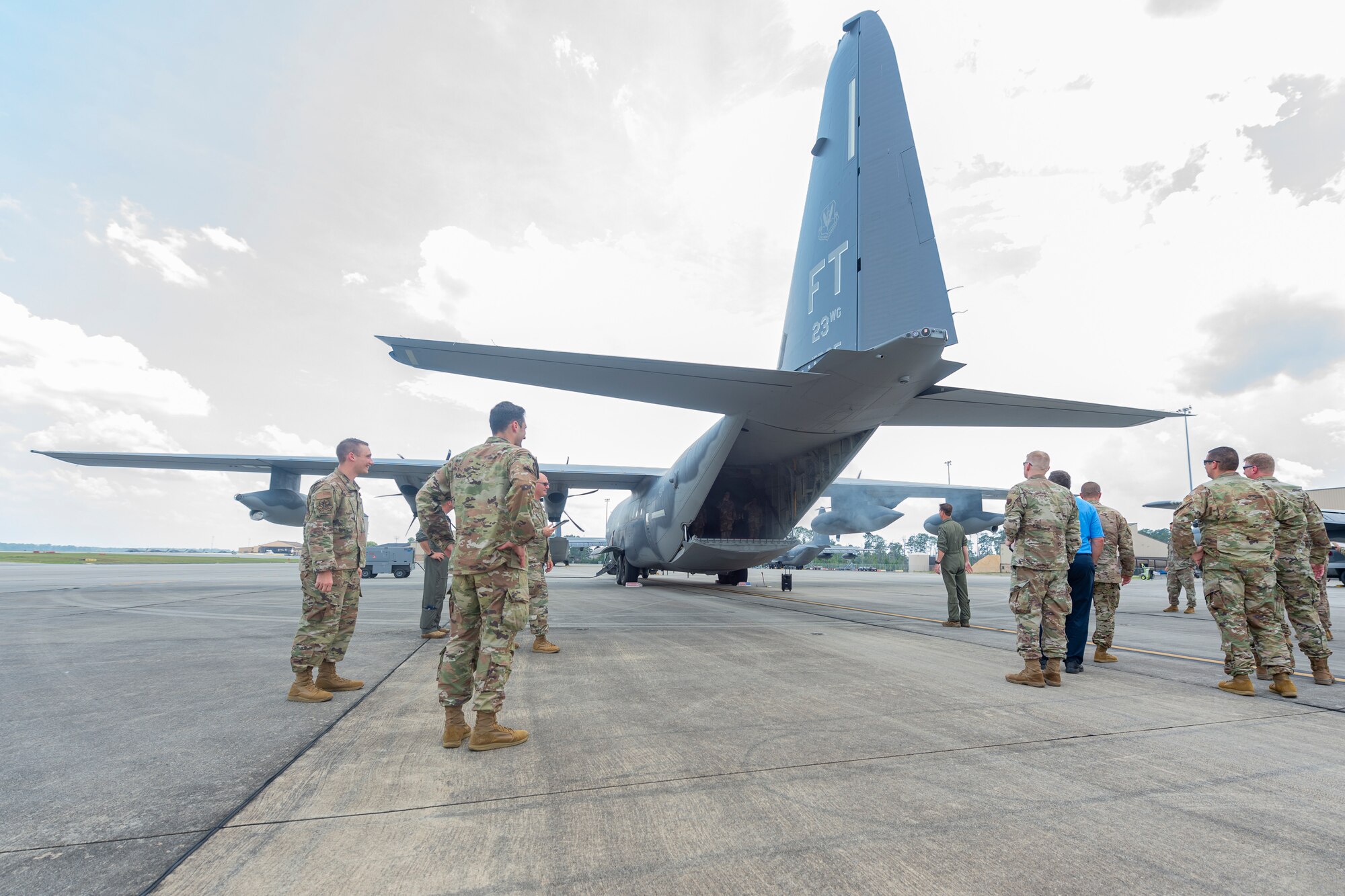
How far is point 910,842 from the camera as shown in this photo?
2105 millimetres

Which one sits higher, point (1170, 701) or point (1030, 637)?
point (1030, 637)

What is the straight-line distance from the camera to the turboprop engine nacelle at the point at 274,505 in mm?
18062

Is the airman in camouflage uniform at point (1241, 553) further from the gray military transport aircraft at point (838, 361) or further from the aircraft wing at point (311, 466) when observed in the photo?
the aircraft wing at point (311, 466)

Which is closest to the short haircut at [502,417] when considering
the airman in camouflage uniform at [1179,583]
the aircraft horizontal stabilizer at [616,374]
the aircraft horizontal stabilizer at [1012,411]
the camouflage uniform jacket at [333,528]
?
the camouflage uniform jacket at [333,528]

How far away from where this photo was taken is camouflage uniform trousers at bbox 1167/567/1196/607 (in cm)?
1167

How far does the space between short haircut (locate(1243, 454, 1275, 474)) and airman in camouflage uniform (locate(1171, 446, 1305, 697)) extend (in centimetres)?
53

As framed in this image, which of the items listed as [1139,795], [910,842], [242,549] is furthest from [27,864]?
[242,549]

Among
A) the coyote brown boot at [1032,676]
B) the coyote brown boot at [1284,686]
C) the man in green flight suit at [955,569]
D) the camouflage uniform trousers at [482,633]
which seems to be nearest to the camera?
the camouflage uniform trousers at [482,633]

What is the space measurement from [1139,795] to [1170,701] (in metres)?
2.30

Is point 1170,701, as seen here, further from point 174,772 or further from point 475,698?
point 174,772

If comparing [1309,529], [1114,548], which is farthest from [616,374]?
[1309,529]

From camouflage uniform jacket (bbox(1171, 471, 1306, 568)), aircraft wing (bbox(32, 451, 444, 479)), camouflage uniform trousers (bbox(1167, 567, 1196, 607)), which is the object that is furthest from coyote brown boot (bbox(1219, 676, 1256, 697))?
aircraft wing (bbox(32, 451, 444, 479))

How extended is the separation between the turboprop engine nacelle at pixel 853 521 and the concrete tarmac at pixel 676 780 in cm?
1445

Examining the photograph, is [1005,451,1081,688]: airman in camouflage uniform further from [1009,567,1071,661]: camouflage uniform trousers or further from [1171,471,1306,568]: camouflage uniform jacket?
[1171,471,1306,568]: camouflage uniform jacket
